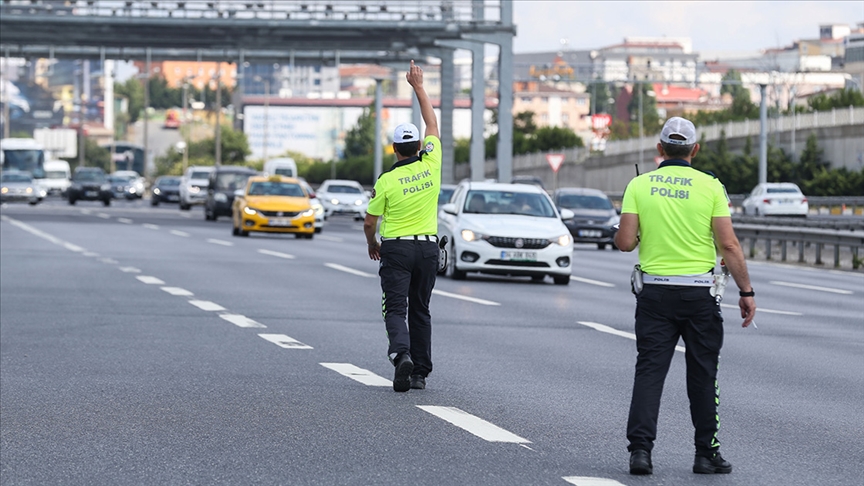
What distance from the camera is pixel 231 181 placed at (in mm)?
49938

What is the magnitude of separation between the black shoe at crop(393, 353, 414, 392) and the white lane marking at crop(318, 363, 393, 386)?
538 mm

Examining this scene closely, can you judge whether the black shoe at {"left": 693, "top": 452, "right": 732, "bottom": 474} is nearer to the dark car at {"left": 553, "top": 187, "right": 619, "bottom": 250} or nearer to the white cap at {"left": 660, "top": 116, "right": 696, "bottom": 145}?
the white cap at {"left": 660, "top": 116, "right": 696, "bottom": 145}

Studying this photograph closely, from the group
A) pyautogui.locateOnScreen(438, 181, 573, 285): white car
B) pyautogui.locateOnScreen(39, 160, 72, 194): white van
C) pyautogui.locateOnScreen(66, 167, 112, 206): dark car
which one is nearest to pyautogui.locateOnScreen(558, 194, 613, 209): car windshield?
pyautogui.locateOnScreen(438, 181, 573, 285): white car

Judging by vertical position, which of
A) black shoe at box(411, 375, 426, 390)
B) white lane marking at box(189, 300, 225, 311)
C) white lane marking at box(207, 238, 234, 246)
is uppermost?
black shoe at box(411, 375, 426, 390)

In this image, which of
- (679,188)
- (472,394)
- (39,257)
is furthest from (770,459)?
(39,257)

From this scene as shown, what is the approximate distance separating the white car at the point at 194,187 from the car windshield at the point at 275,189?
24845 millimetres

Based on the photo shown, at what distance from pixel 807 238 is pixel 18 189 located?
46152 millimetres

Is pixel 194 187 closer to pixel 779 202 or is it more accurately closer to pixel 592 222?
pixel 779 202

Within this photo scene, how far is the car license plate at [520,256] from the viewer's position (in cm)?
2367

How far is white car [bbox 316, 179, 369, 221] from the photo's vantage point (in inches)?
2351

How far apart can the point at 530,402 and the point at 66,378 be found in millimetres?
3159

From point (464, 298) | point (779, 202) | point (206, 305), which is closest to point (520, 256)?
point (464, 298)

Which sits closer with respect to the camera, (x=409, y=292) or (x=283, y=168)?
(x=409, y=292)

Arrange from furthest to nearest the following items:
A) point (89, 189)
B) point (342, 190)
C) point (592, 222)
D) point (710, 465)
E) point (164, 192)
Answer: point (164, 192), point (89, 189), point (342, 190), point (592, 222), point (710, 465)
